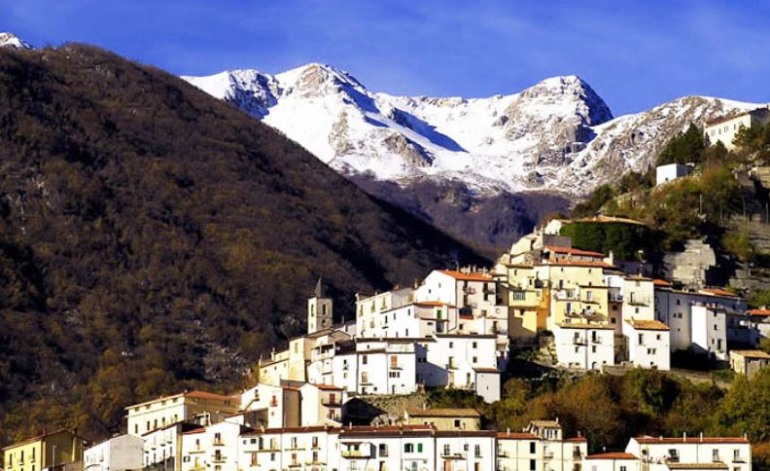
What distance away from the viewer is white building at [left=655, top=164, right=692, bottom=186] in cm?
11919

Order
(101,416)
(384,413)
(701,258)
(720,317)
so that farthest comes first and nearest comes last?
(101,416) < (701,258) < (720,317) < (384,413)

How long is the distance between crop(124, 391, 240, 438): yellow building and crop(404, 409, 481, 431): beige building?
11.1 meters

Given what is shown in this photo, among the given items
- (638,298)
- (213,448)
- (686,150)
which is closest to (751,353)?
(638,298)

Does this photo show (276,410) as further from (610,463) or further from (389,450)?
(610,463)

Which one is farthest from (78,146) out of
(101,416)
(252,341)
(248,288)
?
(101,416)

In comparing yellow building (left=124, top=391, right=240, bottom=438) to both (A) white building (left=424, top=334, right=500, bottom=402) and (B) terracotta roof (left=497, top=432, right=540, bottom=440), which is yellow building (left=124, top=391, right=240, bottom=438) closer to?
(A) white building (left=424, top=334, right=500, bottom=402)

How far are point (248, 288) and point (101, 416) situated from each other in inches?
1554

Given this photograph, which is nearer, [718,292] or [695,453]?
[695,453]

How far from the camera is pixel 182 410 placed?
93.7m

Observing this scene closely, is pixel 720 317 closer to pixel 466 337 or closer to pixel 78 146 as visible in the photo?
pixel 466 337

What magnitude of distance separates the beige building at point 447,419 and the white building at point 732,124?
148 ft

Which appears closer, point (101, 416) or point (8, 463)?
point (8, 463)

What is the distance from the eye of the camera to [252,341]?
148750 millimetres

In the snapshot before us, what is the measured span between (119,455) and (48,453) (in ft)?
24.0
